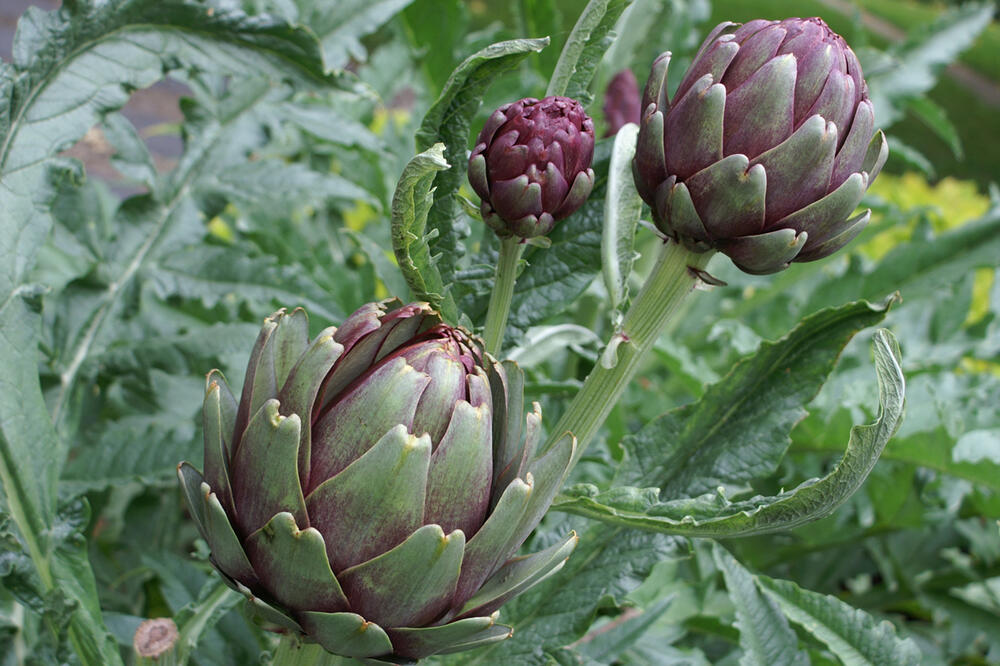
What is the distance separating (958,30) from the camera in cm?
121

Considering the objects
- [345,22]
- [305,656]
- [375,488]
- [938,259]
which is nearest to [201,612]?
[305,656]

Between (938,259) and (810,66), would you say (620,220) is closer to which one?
(810,66)

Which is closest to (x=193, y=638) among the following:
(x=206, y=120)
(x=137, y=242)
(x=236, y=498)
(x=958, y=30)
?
(x=236, y=498)

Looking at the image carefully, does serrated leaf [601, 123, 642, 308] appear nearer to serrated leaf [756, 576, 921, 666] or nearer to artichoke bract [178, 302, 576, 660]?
artichoke bract [178, 302, 576, 660]

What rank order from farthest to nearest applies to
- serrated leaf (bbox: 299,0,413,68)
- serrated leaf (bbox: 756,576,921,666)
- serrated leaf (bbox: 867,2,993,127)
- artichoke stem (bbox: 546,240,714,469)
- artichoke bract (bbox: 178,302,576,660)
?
serrated leaf (bbox: 867,2,993,127), serrated leaf (bbox: 299,0,413,68), serrated leaf (bbox: 756,576,921,666), artichoke stem (bbox: 546,240,714,469), artichoke bract (bbox: 178,302,576,660)

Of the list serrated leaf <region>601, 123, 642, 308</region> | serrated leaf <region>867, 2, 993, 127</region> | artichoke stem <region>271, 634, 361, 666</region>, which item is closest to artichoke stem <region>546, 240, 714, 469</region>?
serrated leaf <region>601, 123, 642, 308</region>

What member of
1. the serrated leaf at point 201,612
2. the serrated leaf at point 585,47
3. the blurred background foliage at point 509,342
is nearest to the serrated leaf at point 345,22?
the blurred background foliage at point 509,342

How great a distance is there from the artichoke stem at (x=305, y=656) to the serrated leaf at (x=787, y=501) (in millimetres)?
128

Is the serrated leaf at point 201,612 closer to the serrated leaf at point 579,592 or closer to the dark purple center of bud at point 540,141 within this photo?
the serrated leaf at point 579,592

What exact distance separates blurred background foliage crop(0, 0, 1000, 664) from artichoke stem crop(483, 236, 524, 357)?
0.11ft

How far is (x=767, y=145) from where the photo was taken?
1.33ft

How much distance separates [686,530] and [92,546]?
57cm

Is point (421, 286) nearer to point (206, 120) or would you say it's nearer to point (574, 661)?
point (574, 661)

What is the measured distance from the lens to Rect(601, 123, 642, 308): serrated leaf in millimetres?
454
